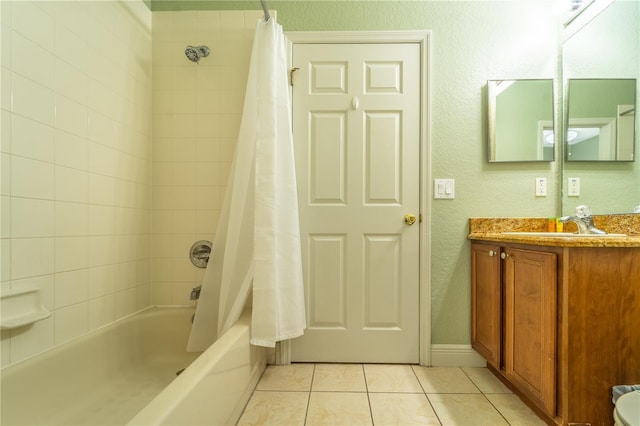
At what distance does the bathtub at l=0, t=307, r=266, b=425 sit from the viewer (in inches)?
33.2

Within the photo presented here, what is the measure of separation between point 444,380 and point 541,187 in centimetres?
129

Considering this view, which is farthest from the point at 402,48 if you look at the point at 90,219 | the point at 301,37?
the point at 90,219

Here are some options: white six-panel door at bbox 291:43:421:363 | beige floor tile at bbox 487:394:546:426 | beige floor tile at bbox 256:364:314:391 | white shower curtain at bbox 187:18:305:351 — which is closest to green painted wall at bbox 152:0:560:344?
white six-panel door at bbox 291:43:421:363

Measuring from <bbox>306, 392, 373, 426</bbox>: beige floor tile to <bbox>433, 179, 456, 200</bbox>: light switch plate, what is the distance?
1202 mm

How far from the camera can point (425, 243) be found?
5.61 ft

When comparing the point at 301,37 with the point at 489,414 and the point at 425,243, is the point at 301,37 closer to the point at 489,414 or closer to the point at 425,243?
the point at 425,243

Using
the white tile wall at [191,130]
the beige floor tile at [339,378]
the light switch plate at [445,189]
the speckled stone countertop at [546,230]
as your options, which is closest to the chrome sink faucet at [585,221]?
the speckled stone countertop at [546,230]

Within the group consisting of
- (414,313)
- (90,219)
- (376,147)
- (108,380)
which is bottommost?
(108,380)

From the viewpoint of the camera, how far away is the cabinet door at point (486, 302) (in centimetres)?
146

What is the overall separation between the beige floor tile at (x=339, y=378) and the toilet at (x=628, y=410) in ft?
3.17

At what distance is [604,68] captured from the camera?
151 centimetres

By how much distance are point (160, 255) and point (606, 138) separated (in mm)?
2647

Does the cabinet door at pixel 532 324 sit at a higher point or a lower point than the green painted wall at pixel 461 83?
lower

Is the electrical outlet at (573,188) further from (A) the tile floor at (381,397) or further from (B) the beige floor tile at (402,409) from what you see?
(B) the beige floor tile at (402,409)
